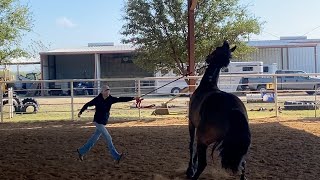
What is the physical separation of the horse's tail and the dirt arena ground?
1.21 m

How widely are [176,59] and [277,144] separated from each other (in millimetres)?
11629

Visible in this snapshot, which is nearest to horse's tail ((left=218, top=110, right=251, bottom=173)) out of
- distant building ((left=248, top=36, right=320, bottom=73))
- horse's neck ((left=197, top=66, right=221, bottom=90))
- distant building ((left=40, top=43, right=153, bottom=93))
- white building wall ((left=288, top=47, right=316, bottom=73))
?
horse's neck ((left=197, top=66, right=221, bottom=90))

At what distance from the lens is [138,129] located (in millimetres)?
12359

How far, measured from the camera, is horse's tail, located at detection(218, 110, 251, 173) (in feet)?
17.3

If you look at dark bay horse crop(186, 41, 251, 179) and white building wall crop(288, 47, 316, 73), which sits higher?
white building wall crop(288, 47, 316, 73)

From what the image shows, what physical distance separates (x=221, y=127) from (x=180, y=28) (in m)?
15.3

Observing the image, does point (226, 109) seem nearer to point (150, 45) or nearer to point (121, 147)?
point (121, 147)

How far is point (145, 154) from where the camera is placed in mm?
8430

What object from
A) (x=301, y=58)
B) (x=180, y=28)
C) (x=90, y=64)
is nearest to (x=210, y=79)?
(x=180, y=28)

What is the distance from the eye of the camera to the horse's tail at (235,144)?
5262 millimetres

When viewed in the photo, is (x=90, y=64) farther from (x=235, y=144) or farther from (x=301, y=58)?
(x=235, y=144)

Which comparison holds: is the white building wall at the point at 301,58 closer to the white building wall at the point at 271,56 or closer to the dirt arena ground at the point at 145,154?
the white building wall at the point at 271,56

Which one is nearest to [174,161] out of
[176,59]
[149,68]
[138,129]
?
[138,129]

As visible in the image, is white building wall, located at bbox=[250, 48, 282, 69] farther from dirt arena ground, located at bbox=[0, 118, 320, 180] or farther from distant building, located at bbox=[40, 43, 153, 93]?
dirt arena ground, located at bbox=[0, 118, 320, 180]
